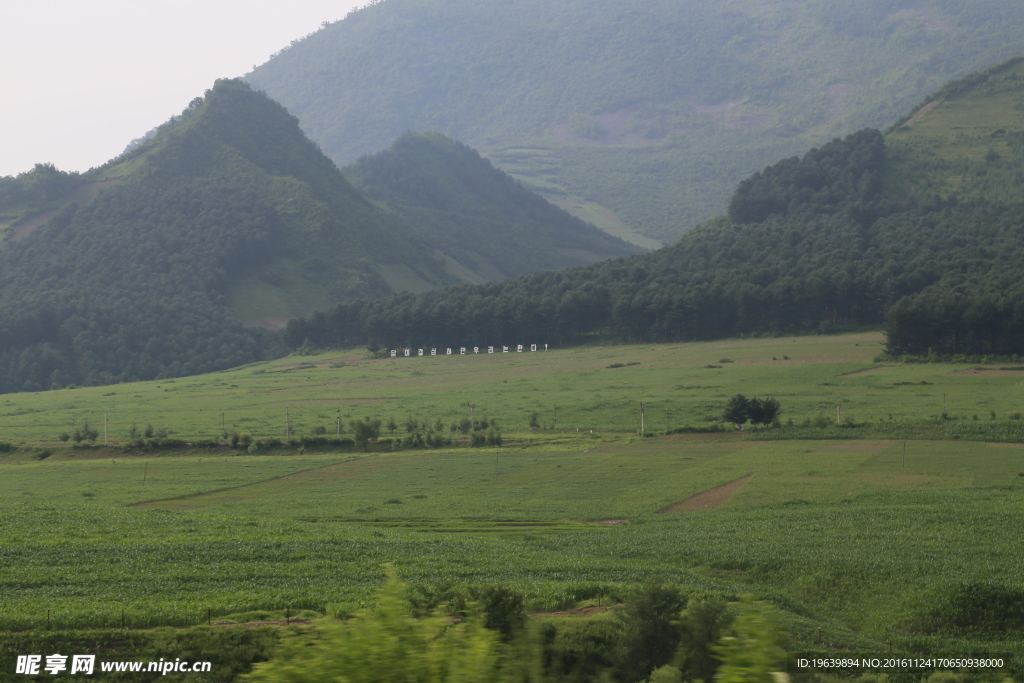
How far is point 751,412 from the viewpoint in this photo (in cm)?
6562

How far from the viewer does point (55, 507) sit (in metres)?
40.8

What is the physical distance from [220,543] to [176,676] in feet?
46.4

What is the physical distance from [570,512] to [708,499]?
6514mm

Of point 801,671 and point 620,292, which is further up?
point 620,292

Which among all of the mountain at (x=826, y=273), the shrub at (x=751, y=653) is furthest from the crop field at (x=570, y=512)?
the mountain at (x=826, y=273)

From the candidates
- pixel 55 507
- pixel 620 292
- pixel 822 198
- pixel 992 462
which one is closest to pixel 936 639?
pixel 992 462

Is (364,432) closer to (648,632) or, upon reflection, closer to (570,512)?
(570,512)

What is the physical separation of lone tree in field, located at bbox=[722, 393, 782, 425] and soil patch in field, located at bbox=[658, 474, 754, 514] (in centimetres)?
1952

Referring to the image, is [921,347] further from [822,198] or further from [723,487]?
[822,198]

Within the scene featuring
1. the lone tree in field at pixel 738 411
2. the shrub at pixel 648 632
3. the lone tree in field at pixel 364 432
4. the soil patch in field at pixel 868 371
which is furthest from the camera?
the soil patch in field at pixel 868 371

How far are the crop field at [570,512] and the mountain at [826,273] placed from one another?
19152mm

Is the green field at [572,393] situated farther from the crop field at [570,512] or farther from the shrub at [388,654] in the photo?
the shrub at [388,654]

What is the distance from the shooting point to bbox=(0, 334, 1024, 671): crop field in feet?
80.2

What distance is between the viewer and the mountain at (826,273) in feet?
352
